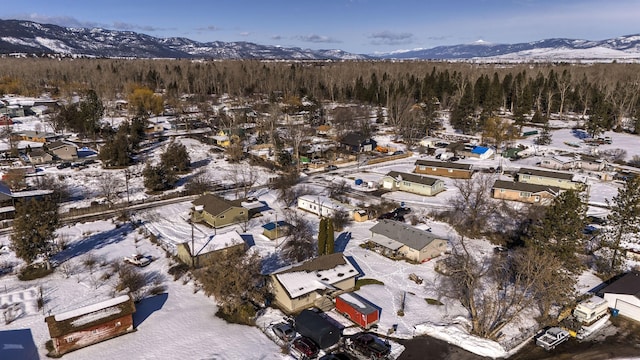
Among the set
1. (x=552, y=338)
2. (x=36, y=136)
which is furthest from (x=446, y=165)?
(x=36, y=136)

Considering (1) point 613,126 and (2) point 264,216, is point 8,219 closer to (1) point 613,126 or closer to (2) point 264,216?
(2) point 264,216

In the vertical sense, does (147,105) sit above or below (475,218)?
above

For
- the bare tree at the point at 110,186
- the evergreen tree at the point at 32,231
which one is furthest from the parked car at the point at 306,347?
the bare tree at the point at 110,186

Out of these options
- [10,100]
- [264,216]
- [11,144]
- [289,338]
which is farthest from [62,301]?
[10,100]

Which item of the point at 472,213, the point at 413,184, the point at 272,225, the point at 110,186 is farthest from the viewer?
the point at 413,184

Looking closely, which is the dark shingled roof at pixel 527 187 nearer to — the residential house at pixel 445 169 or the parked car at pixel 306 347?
the residential house at pixel 445 169

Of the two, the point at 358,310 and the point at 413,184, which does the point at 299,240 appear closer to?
the point at 358,310
